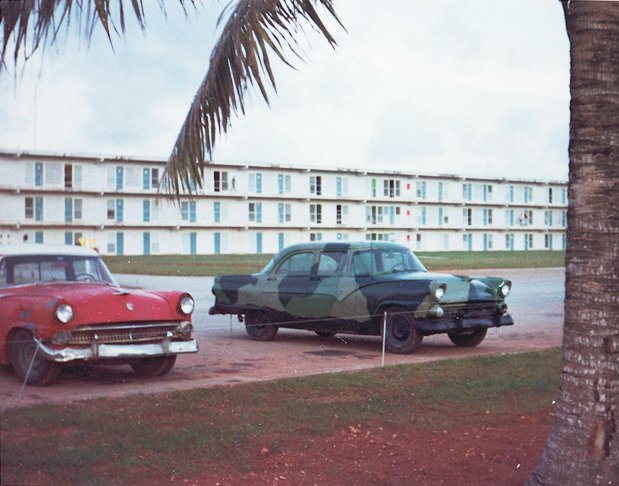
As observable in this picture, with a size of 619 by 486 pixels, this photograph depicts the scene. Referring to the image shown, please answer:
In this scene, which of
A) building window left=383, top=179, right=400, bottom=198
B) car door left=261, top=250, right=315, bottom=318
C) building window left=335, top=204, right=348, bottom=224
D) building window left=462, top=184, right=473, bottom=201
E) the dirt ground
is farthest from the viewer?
building window left=462, top=184, right=473, bottom=201

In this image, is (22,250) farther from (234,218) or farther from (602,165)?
(234,218)

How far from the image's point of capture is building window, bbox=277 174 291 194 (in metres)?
65.1

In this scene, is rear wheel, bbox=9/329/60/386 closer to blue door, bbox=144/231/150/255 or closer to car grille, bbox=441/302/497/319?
car grille, bbox=441/302/497/319

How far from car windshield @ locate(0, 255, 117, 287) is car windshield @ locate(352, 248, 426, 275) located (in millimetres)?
4155

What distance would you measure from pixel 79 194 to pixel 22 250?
33.7 m

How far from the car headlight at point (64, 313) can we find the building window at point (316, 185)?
59628 millimetres

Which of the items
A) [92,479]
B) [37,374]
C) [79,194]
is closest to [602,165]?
[92,479]

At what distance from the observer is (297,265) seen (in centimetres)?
1330

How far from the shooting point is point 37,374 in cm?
871

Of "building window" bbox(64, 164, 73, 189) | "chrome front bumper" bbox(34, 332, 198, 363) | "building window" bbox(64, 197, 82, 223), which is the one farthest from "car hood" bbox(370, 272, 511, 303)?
"building window" bbox(64, 197, 82, 223)

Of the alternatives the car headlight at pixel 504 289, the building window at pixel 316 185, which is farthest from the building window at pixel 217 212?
the car headlight at pixel 504 289

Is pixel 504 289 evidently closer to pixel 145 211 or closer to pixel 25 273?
pixel 25 273

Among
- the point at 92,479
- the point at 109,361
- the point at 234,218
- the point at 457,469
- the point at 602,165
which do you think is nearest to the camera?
the point at 602,165

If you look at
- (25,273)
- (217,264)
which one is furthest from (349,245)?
(217,264)
